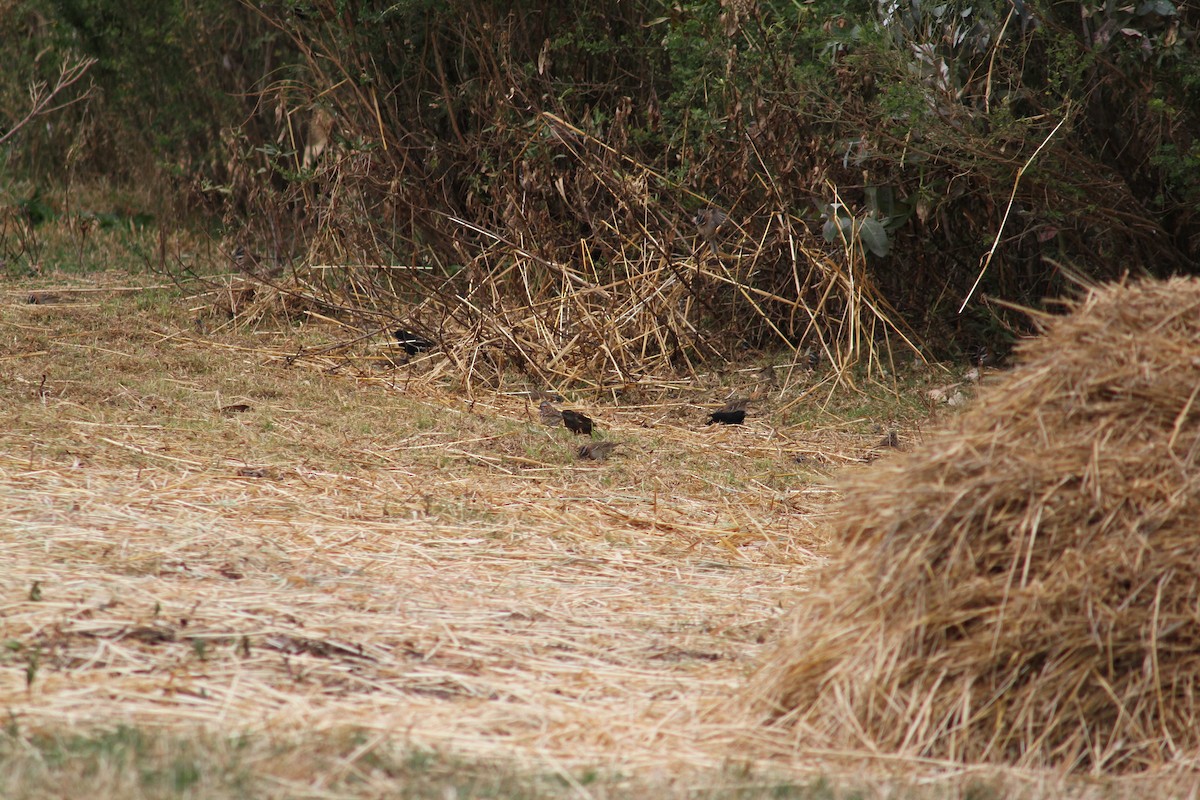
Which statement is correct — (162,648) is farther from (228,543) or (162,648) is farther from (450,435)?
(450,435)

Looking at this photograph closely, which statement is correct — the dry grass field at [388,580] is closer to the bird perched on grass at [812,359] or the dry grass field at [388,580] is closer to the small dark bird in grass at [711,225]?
the bird perched on grass at [812,359]

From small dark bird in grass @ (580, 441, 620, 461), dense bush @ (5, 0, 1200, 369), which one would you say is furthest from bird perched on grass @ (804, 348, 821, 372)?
small dark bird in grass @ (580, 441, 620, 461)

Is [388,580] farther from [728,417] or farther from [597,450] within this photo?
[728,417]

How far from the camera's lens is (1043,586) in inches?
94.2

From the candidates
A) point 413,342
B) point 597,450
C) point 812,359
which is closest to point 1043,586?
point 597,450

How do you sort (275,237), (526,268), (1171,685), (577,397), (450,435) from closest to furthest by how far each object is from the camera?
(1171,685) → (450,435) → (577,397) → (526,268) → (275,237)

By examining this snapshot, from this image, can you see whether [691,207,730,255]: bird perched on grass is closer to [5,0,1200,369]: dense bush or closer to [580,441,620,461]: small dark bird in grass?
[5,0,1200,369]: dense bush

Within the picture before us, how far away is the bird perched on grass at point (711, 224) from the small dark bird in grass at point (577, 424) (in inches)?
54.2

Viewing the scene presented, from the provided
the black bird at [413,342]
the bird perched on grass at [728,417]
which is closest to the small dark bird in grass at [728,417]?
the bird perched on grass at [728,417]

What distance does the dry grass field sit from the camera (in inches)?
89.9

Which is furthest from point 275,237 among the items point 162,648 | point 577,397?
point 162,648

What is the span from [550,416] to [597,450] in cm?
55

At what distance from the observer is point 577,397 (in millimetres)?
6051

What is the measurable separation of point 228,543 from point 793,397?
3.15 metres
